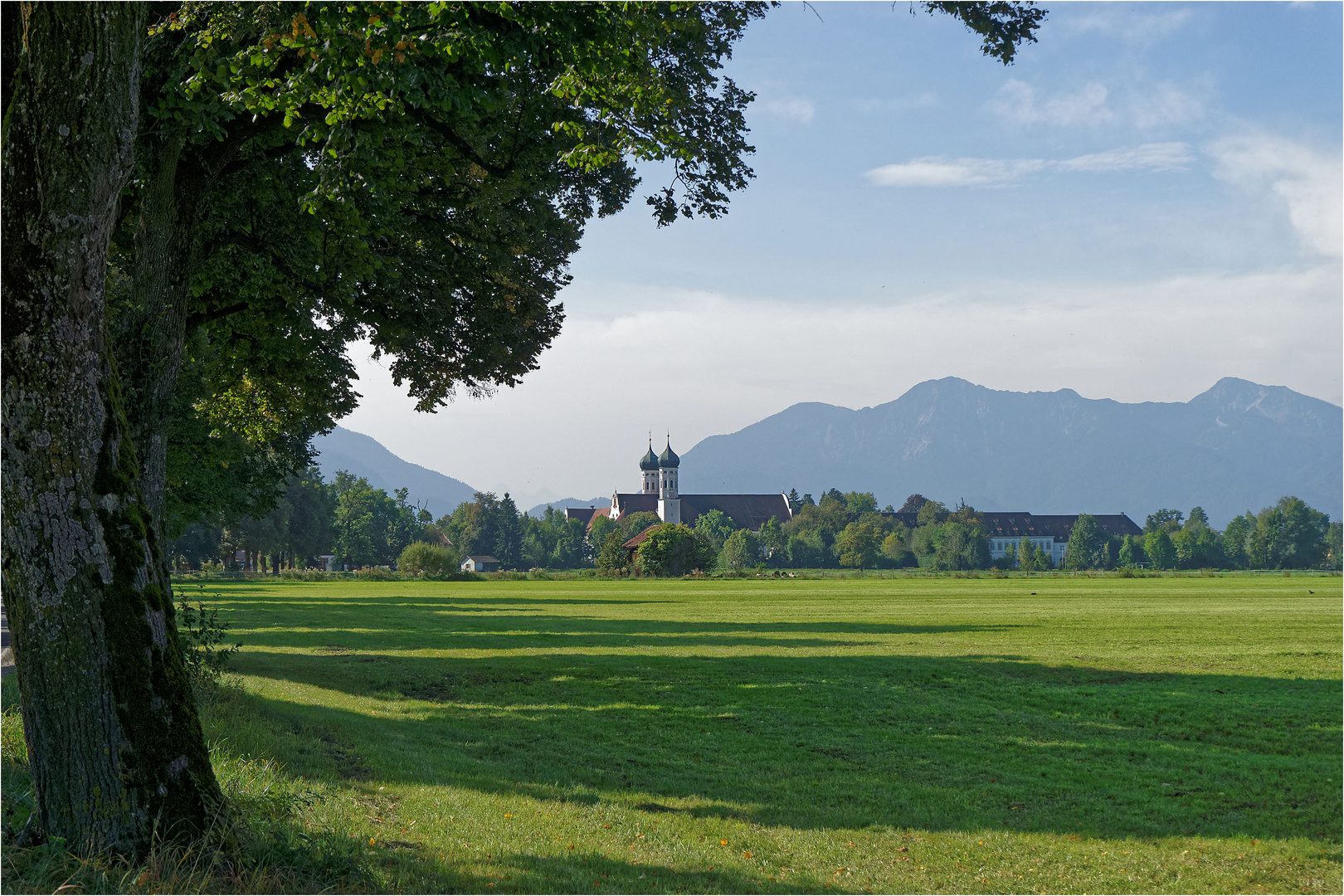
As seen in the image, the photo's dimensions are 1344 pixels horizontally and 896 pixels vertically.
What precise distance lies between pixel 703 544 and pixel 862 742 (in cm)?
9064

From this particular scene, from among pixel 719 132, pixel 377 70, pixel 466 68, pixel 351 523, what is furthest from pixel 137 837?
pixel 351 523

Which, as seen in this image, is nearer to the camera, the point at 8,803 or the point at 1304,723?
the point at 8,803

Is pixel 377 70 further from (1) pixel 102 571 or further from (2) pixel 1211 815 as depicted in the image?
(2) pixel 1211 815

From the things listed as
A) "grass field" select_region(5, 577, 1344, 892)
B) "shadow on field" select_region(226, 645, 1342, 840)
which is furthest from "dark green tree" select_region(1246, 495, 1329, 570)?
"shadow on field" select_region(226, 645, 1342, 840)

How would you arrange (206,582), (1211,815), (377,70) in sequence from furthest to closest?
(206,582) < (1211,815) < (377,70)

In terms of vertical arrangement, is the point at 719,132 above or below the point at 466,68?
above

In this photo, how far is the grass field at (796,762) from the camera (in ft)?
28.9

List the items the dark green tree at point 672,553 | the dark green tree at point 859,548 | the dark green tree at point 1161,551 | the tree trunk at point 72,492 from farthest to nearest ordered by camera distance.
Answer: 1. the dark green tree at point 859,548
2. the dark green tree at point 1161,551
3. the dark green tree at point 672,553
4. the tree trunk at point 72,492

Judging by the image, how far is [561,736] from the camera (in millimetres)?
15422

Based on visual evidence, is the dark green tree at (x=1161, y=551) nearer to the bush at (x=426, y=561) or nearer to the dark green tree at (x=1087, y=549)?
the dark green tree at (x=1087, y=549)

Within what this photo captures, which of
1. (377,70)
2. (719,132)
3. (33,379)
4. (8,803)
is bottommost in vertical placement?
(8,803)

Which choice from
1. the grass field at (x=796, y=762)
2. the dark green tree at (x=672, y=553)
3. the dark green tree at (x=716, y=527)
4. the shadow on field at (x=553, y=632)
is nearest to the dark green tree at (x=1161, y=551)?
the dark green tree at (x=716, y=527)

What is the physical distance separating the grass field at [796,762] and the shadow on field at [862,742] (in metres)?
0.07

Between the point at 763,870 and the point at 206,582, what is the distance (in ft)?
290
